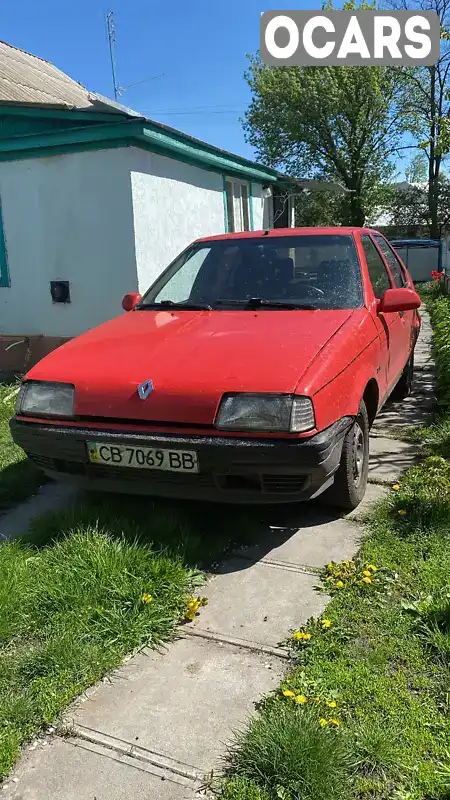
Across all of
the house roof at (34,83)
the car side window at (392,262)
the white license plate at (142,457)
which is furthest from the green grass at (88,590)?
the house roof at (34,83)

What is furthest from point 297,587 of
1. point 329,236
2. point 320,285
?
point 329,236

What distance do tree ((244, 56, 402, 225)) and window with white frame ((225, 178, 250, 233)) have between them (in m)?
22.7

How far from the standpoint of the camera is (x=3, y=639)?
260 cm

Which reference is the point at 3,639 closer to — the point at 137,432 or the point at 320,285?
the point at 137,432

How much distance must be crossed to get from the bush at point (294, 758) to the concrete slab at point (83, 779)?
207 millimetres

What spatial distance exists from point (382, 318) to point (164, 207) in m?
4.62

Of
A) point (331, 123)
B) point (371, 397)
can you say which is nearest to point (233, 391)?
point (371, 397)

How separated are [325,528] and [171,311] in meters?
1.76

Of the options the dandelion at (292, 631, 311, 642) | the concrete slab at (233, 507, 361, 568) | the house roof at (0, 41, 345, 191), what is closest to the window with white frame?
the house roof at (0, 41, 345, 191)

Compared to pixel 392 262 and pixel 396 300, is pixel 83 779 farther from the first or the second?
pixel 392 262

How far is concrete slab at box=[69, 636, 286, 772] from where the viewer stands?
2.09 meters

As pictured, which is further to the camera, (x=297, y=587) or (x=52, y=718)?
(x=297, y=587)

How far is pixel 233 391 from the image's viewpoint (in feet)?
9.78

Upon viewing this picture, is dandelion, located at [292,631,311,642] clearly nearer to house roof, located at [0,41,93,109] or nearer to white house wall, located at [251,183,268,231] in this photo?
house roof, located at [0,41,93,109]
